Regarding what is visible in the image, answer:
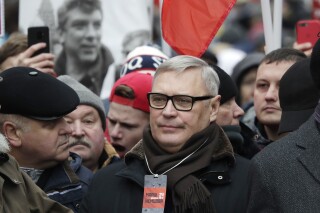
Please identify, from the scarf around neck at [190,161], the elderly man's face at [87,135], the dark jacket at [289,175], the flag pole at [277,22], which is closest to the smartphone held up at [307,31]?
the flag pole at [277,22]

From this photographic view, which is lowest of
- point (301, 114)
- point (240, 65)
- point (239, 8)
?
point (239, 8)

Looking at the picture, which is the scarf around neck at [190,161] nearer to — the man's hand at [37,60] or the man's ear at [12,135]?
the man's ear at [12,135]

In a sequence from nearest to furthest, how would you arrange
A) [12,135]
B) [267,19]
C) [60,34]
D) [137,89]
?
[12,135] < [137,89] < [267,19] < [60,34]

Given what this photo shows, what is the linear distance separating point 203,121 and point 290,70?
64cm

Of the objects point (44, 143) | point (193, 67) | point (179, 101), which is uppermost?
point (193, 67)

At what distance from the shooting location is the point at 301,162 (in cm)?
434

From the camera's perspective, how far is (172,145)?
5.14m

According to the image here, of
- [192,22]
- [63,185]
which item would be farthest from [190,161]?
[192,22]

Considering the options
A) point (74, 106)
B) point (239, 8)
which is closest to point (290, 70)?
point (74, 106)

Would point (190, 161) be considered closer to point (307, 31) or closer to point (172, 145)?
point (172, 145)

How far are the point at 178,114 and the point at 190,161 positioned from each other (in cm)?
27

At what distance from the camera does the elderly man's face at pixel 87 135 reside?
20.1 ft

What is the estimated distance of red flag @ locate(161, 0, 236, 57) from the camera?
21.1ft

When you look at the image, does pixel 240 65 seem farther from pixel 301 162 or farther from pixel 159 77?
pixel 301 162
